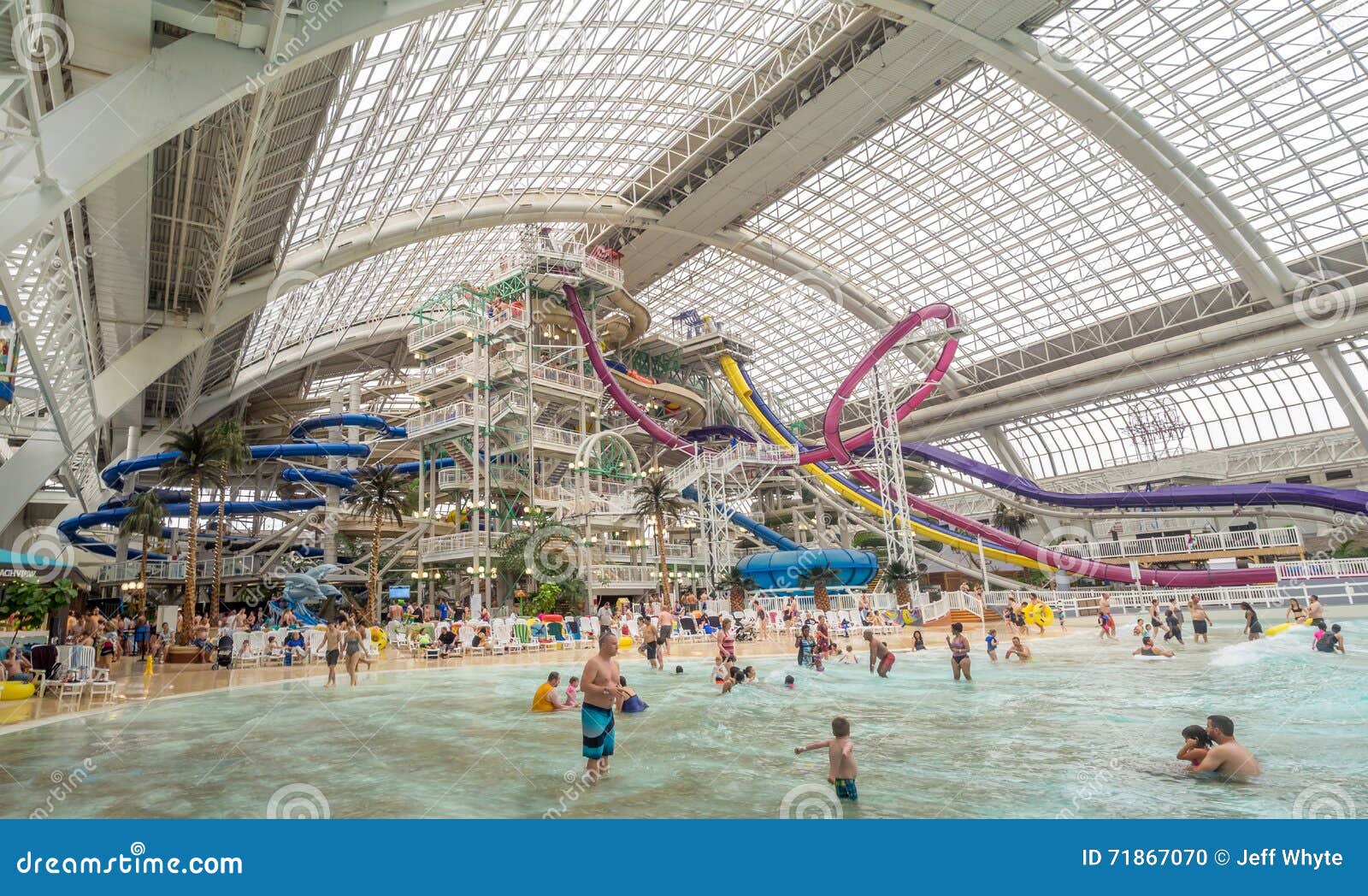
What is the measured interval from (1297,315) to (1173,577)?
13798 mm

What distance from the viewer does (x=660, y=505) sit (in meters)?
35.3

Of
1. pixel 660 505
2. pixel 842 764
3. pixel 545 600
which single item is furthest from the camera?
pixel 660 505

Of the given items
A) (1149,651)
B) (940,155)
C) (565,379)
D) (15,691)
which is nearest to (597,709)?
(15,691)

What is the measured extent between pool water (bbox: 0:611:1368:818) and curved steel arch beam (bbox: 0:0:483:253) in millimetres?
6170

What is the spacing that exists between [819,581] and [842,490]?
36.3 feet

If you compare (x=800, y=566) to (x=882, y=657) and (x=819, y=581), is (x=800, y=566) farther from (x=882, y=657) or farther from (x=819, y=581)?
(x=882, y=657)

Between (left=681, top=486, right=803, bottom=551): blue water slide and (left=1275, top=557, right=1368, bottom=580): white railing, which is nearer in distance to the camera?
(left=1275, top=557, right=1368, bottom=580): white railing

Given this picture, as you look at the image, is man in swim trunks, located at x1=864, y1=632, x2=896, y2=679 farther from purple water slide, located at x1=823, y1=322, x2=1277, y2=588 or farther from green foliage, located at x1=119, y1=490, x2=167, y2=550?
green foliage, located at x1=119, y1=490, x2=167, y2=550

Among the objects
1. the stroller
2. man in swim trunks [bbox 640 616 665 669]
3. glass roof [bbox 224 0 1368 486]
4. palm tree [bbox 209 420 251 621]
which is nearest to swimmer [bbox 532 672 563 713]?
man in swim trunks [bbox 640 616 665 669]

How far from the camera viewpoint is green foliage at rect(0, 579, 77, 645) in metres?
22.8

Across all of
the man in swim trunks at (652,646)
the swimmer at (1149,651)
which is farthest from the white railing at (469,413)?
the swimmer at (1149,651)

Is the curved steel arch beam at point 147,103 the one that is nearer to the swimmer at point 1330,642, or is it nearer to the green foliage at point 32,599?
the green foliage at point 32,599
